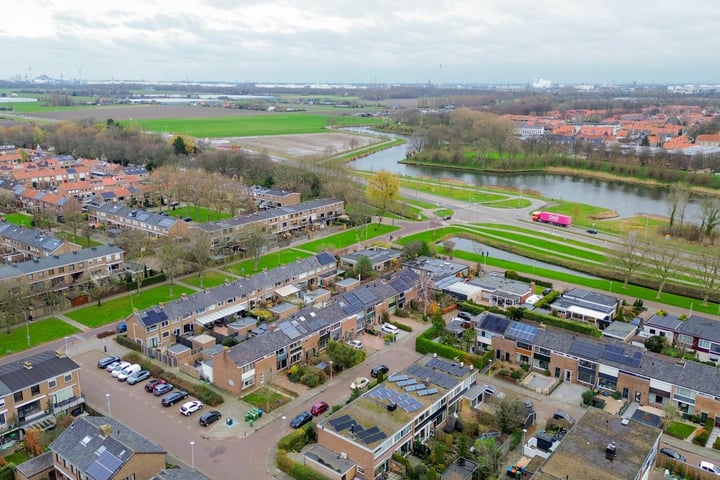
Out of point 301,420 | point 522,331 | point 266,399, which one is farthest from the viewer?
point 522,331

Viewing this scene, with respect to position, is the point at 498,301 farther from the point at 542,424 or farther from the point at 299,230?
the point at 299,230

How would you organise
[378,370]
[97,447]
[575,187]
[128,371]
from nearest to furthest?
1. [97,447]
2. [128,371]
3. [378,370]
4. [575,187]

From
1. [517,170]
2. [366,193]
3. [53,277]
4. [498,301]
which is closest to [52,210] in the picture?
[53,277]

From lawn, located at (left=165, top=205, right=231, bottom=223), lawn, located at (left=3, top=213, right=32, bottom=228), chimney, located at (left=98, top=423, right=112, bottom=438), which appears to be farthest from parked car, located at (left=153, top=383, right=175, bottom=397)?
lawn, located at (left=3, top=213, right=32, bottom=228)

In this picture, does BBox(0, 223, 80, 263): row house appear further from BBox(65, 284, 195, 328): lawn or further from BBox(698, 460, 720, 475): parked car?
BBox(698, 460, 720, 475): parked car

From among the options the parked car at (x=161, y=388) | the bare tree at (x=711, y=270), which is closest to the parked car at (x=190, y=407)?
the parked car at (x=161, y=388)

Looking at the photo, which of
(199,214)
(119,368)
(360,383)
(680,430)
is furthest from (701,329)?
(199,214)

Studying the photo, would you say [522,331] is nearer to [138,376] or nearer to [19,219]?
[138,376]
